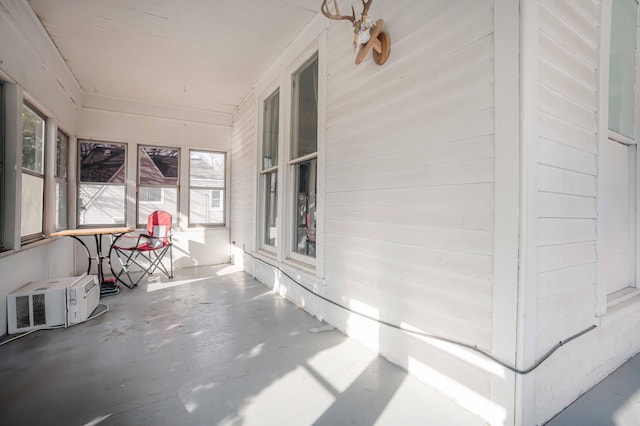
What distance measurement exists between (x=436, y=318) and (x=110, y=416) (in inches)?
72.5

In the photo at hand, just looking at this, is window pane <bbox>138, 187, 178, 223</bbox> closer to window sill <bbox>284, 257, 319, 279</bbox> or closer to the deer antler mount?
window sill <bbox>284, 257, 319, 279</bbox>

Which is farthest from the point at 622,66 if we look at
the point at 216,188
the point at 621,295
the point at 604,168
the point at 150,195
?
the point at 150,195

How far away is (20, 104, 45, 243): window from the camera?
3.16 metres

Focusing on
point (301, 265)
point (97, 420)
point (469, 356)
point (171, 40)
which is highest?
point (171, 40)

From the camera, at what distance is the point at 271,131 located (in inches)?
171

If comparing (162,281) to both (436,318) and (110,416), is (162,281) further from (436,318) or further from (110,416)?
(436,318)

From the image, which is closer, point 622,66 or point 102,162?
point 622,66

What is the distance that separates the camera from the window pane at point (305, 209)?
329cm

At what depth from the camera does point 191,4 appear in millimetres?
2816

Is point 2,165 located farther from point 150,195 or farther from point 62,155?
point 150,195

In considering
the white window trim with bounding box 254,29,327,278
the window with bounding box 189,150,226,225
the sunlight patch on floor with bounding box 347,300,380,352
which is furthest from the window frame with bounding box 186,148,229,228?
the sunlight patch on floor with bounding box 347,300,380,352

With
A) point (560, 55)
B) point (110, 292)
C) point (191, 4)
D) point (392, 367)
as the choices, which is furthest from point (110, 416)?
point (191, 4)

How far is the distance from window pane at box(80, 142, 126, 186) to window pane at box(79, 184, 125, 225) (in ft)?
0.46

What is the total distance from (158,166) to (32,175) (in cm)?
224
